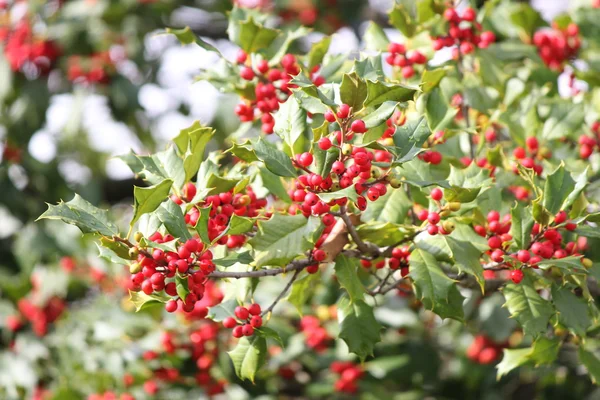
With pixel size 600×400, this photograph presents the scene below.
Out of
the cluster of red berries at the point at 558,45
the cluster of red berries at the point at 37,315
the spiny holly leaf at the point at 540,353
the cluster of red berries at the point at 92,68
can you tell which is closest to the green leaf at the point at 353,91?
the spiny holly leaf at the point at 540,353

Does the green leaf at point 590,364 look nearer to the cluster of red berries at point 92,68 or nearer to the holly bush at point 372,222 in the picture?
the holly bush at point 372,222

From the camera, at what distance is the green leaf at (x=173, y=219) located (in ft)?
5.82

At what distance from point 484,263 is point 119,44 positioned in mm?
3519

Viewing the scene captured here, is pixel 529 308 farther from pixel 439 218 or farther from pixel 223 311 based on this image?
pixel 223 311

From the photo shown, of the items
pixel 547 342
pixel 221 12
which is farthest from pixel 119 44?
pixel 547 342

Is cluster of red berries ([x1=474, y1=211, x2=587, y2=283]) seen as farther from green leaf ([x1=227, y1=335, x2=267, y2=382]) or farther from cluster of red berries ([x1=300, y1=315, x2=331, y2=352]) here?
cluster of red berries ([x1=300, y1=315, x2=331, y2=352])

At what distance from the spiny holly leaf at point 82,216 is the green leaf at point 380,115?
26.3 inches

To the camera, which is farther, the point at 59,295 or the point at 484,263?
the point at 59,295

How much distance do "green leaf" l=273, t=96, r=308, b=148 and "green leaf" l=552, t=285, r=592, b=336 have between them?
85 centimetres

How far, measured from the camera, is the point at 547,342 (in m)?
2.23

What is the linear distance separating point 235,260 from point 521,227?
781 millimetres

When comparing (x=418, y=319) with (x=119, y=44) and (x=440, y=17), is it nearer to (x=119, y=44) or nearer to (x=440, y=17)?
(x=440, y=17)

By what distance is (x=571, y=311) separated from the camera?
6.61ft

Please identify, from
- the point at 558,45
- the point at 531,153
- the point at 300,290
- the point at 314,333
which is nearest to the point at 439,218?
the point at 300,290
